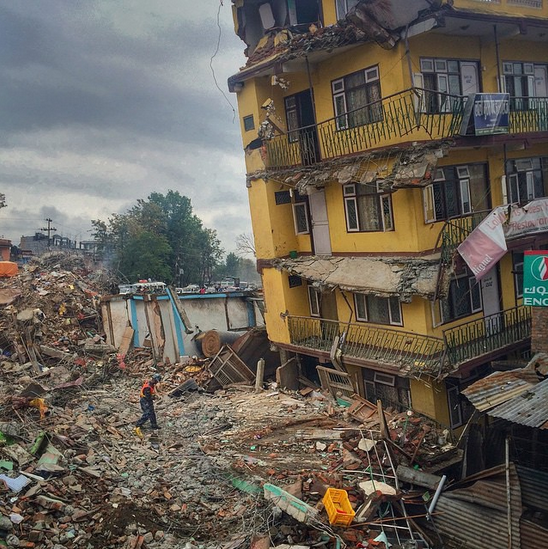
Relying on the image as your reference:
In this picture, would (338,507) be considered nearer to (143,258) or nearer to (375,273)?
(375,273)

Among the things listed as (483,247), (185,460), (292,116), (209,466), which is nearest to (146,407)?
(185,460)

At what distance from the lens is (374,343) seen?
16922mm

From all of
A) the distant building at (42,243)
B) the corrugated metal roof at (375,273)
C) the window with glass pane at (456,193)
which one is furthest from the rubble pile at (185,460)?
the distant building at (42,243)

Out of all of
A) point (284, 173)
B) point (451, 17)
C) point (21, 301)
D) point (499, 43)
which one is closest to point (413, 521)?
point (284, 173)

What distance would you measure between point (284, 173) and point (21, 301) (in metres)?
14.0

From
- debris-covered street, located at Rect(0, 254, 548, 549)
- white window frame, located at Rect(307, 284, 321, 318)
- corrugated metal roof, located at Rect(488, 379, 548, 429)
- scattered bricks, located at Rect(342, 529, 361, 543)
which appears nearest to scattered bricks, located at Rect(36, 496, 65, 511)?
debris-covered street, located at Rect(0, 254, 548, 549)

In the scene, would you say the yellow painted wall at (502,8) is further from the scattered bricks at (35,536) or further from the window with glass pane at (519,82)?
the scattered bricks at (35,536)

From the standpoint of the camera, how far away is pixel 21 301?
2408 centimetres

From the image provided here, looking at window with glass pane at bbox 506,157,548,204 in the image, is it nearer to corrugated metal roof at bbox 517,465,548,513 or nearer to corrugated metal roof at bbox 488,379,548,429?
corrugated metal roof at bbox 488,379,548,429

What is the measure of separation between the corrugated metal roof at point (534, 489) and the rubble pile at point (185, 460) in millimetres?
2202

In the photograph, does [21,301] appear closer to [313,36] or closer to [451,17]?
[313,36]

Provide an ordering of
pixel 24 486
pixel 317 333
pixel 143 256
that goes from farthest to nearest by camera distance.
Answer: pixel 143 256 → pixel 317 333 → pixel 24 486

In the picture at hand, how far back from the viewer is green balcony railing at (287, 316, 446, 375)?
15219 millimetres

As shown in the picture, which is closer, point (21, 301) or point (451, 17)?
point (451, 17)
